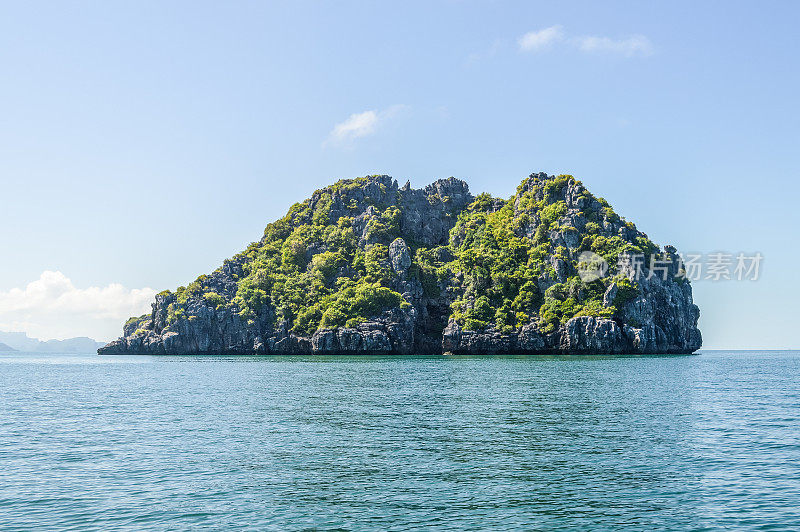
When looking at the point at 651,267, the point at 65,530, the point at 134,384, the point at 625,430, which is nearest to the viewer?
the point at 65,530

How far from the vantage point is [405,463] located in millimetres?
28562

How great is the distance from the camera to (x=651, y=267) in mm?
177625

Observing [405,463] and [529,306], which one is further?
[529,306]

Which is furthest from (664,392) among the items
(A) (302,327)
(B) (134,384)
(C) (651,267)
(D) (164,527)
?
(A) (302,327)

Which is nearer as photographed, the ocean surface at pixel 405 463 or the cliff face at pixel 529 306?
the ocean surface at pixel 405 463

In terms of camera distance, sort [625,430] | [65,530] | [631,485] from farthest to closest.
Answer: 1. [625,430]
2. [631,485]
3. [65,530]

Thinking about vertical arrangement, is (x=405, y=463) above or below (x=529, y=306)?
below

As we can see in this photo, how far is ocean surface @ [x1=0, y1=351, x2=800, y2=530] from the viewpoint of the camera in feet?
69.3

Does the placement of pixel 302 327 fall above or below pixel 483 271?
below

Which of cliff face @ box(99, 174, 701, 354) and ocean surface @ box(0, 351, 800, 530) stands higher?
cliff face @ box(99, 174, 701, 354)

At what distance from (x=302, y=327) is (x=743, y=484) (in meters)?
172

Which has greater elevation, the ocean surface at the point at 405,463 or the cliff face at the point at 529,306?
the cliff face at the point at 529,306

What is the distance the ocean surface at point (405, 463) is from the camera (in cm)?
2111

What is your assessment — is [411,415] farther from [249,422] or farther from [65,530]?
[65,530]
